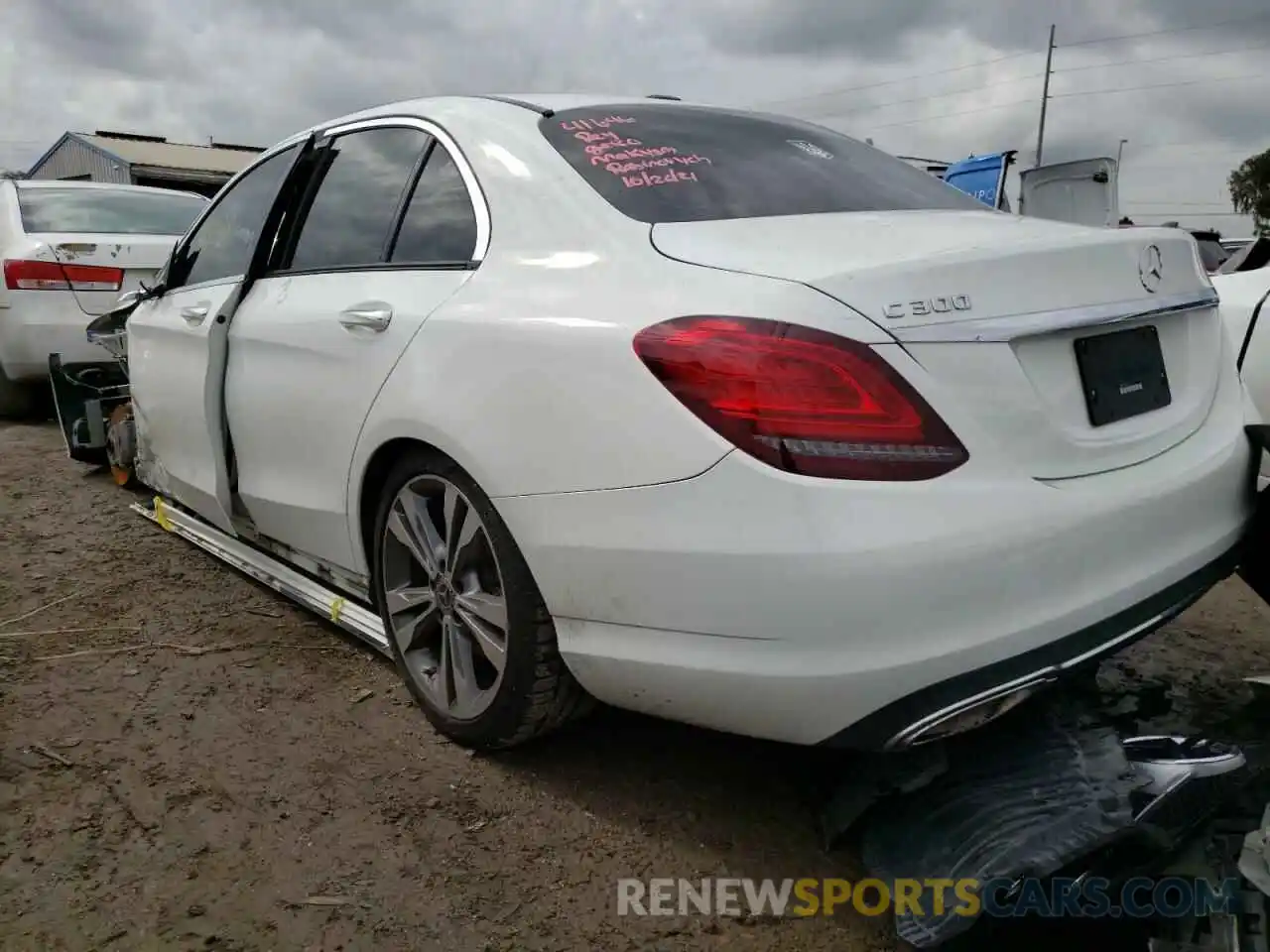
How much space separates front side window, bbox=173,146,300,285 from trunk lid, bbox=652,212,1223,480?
183 cm

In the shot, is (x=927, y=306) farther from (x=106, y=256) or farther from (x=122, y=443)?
(x=106, y=256)

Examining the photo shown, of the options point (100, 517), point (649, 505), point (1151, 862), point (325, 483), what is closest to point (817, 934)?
point (1151, 862)

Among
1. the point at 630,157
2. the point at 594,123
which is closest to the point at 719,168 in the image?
the point at 630,157

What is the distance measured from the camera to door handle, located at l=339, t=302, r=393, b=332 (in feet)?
8.02

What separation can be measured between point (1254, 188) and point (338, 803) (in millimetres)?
53885

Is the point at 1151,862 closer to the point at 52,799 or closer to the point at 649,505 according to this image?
the point at 649,505

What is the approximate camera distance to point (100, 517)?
15.1ft

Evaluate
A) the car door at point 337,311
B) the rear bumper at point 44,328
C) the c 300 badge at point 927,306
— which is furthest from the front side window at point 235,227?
the rear bumper at point 44,328

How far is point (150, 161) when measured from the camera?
80.5ft

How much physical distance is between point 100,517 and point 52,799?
2.58 meters

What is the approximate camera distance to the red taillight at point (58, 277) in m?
5.89

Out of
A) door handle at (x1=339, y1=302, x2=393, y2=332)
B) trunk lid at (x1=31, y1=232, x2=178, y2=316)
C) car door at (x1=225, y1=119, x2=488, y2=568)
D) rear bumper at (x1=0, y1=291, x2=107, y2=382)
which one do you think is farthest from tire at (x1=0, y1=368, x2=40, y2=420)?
door handle at (x1=339, y1=302, x2=393, y2=332)

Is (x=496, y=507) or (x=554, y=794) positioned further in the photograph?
(x=554, y=794)

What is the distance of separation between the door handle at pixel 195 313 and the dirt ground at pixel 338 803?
1.01 m
